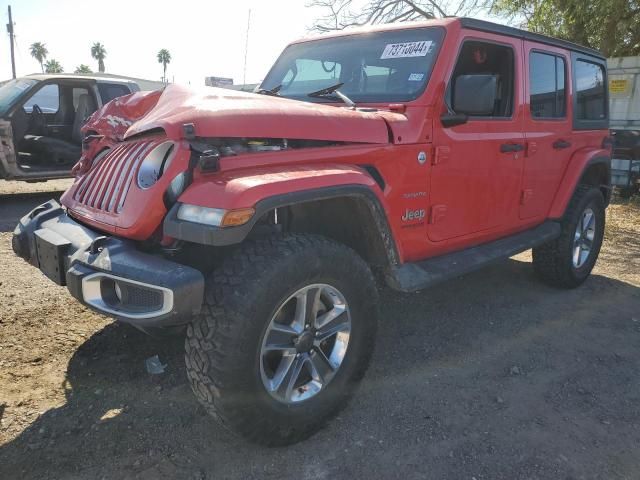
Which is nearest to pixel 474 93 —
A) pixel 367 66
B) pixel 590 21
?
pixel 367 66

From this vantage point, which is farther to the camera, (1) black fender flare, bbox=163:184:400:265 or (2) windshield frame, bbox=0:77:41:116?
(2) windshield frame, bbox=0:77:41:116

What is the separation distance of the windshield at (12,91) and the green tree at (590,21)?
10.9 m

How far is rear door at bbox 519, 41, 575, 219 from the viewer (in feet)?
12.7

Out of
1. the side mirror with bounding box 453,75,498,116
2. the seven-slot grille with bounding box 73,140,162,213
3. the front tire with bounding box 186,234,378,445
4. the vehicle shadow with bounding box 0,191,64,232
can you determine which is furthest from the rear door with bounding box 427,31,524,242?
the vehicle shadow with bounding box 0,191,64,232

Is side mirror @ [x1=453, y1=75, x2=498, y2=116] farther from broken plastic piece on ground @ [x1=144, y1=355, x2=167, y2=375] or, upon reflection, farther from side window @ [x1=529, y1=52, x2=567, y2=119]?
broken plastic piece on ground @ [x1=144, y1=355, x2=167, y2=375]

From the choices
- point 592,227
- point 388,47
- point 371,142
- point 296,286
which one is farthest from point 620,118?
point 296,286

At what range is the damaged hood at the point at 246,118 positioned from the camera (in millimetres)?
2258

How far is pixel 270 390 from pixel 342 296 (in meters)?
0.54

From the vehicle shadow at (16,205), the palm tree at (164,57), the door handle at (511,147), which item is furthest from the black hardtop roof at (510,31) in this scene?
the palm tree at (164,57)

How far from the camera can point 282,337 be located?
2309mm

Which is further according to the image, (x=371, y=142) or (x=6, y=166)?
(x=6, y=166)

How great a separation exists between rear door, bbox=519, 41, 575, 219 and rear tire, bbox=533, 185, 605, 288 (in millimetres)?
342

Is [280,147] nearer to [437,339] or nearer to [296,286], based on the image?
[296,286]

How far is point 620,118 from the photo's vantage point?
1090cm
